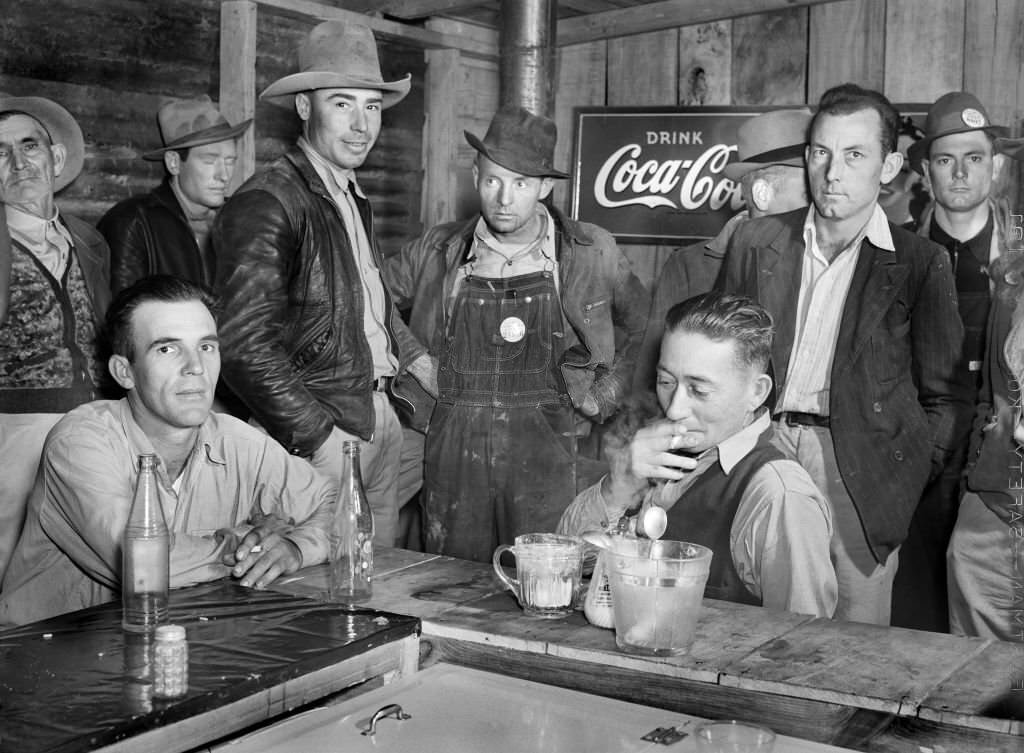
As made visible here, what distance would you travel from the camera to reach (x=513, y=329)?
4207 millimetres

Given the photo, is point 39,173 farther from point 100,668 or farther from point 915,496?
point 915,496

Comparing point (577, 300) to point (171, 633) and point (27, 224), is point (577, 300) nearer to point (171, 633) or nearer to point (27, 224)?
point (27, 224)

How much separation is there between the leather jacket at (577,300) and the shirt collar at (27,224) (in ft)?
3.83

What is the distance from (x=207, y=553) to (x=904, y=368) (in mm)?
2205

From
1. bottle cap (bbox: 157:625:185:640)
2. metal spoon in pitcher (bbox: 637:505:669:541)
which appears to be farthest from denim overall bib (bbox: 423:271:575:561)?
bottle cap (bbox: 157:625:185:640)

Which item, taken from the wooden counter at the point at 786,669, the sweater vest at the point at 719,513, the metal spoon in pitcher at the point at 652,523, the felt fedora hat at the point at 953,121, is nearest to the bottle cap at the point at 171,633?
the wooden counter at the point at 786,669

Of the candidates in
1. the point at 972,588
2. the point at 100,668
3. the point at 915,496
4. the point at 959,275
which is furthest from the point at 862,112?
the point at 100,668

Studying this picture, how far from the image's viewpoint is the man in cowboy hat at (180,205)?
4.28m

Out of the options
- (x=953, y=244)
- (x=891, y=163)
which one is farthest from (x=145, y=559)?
(x=953, y=244)

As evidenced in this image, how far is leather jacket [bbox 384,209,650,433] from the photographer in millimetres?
4266

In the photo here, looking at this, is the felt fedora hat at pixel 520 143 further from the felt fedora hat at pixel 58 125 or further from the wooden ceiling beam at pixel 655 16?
the felt fedora hat at pixel 58 125

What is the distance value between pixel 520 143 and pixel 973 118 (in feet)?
5.02

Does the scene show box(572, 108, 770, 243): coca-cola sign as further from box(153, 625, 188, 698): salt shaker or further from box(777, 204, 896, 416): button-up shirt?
box(153, 625, 188, 698): salt shaker

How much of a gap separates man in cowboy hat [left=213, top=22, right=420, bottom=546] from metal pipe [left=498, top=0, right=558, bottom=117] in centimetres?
46
